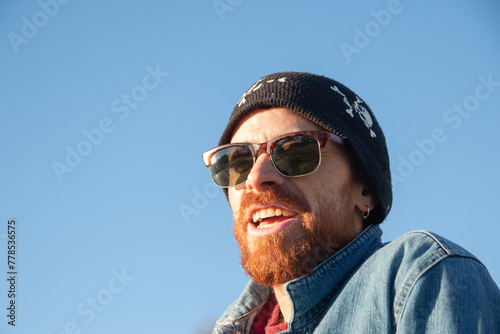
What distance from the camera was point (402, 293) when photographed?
191cm

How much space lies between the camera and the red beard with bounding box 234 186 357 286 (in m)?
2.57

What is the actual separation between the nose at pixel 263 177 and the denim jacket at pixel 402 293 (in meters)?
0.53

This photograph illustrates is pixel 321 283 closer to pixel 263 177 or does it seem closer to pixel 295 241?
pixel 295 241

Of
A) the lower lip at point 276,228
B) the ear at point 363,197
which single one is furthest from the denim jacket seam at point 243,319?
Result: the ear at point 363,197

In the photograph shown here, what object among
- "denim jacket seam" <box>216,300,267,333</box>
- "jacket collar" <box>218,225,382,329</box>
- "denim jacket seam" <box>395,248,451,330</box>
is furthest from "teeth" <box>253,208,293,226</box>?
"denim jacket seam" <box>395,248,451,330</box>

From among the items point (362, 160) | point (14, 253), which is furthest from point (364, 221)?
point (14, 253)

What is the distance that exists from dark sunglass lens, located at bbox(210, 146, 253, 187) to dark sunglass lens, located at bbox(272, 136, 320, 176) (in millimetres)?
198

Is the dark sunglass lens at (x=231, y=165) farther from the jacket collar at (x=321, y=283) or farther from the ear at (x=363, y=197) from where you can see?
the jacket collar at (x=321, y=283)

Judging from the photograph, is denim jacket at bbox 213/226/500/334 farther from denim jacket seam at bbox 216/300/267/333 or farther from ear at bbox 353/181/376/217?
denim jacket seam at bbox 216/300/267/333

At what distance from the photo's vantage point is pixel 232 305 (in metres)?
3.12

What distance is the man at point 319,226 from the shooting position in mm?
1947

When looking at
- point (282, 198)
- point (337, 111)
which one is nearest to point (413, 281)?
point (282, 198)

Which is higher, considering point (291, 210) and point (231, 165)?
point (231, 165)

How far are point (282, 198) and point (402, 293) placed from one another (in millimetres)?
943
